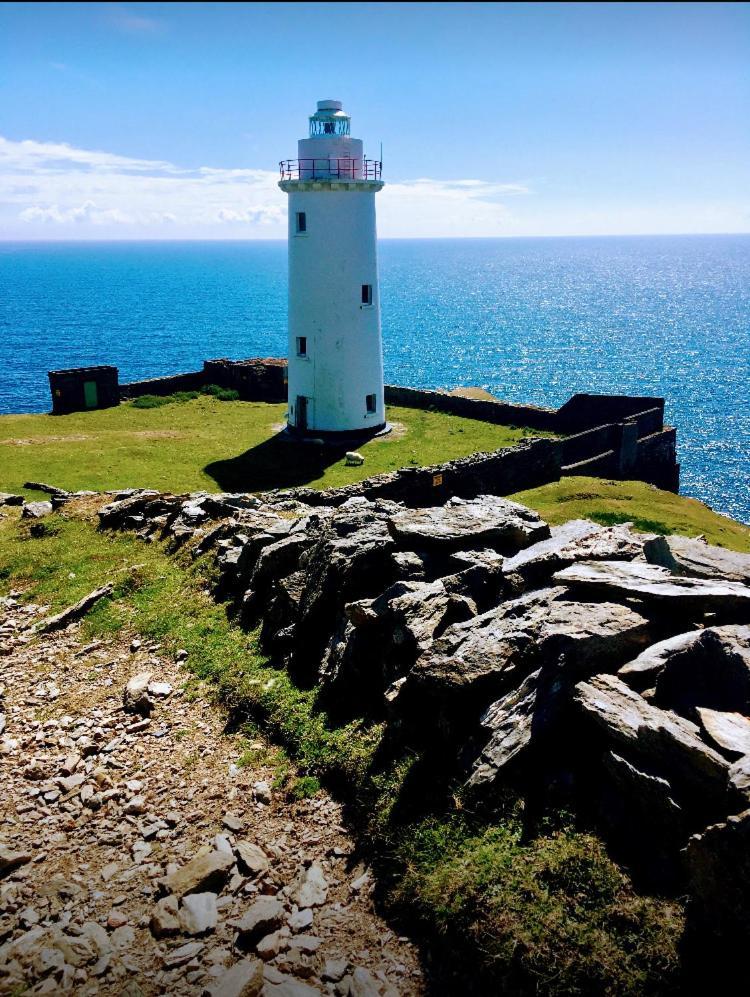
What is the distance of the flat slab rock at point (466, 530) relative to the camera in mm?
13062

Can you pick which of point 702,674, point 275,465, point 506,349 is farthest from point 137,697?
point 506,349

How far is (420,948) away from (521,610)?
4317 millimetres

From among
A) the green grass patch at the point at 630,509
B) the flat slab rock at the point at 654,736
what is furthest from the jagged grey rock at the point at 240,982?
the green grass patch at the point at 630,509

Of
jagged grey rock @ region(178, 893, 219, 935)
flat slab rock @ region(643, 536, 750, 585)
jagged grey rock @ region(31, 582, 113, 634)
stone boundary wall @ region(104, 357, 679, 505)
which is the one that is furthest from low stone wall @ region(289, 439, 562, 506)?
jagged grey rock @ region(178, 893, 219, 935)

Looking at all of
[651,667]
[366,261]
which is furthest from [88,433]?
[651,667]

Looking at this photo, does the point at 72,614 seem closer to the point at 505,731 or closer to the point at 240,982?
the point at 240,982

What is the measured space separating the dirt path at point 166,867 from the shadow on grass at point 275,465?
1868 cm

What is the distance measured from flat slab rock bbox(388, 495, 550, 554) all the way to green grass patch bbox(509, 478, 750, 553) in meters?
12.1

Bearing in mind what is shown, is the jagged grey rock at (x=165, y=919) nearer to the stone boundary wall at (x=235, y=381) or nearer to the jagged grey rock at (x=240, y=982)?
the jagged grey rock at (x=240, y=982)

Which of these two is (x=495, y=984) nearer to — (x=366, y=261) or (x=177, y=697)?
(x=177, y=697)

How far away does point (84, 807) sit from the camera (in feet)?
31.9

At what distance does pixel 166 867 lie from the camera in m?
8.62

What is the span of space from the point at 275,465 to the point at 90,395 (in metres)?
16.2

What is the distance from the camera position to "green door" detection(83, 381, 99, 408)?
4347 cm
